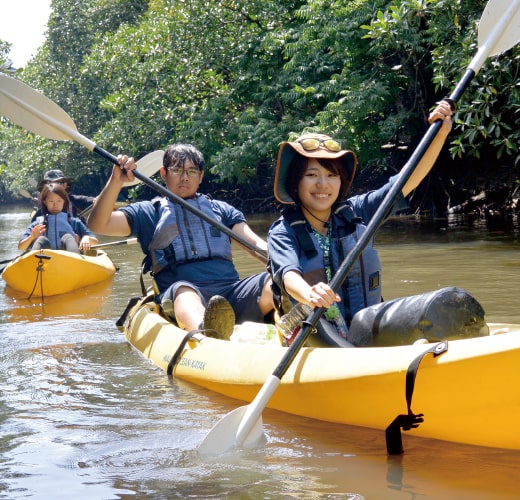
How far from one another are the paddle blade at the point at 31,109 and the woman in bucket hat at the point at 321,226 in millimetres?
2129

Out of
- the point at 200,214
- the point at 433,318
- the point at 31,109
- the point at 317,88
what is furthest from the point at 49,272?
the point at 317,88

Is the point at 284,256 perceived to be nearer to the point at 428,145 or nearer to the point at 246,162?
the point at 428,145

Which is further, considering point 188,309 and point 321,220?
point 188,309

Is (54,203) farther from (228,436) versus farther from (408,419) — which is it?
(408,419)

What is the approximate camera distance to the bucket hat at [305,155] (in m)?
3.54

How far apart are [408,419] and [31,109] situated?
11.0ft

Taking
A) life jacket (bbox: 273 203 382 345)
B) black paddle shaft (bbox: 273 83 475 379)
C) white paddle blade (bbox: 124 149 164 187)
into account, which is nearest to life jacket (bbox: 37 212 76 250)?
white paddle blade (bbox: 124 149 164 187)

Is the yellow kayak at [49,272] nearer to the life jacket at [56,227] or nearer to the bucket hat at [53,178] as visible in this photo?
the life jacket at [56,227]

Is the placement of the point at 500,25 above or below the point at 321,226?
above

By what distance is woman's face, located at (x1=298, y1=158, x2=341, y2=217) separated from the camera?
11.6 feet

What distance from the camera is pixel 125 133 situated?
18.6 m

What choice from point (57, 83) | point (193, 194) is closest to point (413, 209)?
point (193, 194)

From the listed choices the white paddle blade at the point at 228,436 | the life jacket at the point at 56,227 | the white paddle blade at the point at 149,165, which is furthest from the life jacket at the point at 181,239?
the life jacket at the point at 56,227

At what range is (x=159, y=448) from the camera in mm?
3180
